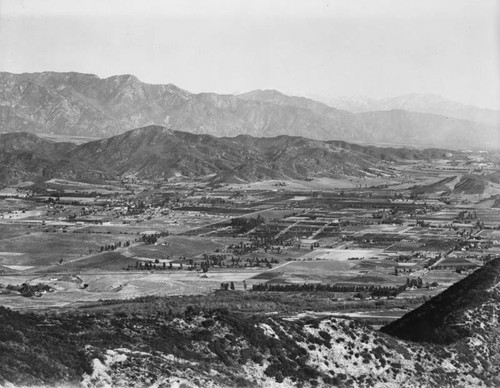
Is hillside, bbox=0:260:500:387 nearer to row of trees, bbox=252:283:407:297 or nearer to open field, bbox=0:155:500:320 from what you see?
open field, bbox=0:155:500:320

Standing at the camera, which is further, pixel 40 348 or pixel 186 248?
pixel 186 248

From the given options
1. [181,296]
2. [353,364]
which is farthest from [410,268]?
[353,364]

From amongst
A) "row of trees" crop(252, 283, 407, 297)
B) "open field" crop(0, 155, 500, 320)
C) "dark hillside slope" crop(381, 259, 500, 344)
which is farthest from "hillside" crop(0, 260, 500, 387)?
"row of trees" crop(252, 283, 407, 297)

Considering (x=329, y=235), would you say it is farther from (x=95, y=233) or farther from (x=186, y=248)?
(x=95, y=233)

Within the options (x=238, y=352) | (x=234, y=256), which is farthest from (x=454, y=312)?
(x=234, y=256)

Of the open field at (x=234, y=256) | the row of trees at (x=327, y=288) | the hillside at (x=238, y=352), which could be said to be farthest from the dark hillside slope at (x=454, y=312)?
the row of trees at (x=327, y=288)

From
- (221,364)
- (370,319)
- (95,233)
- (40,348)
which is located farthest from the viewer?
(95,233)

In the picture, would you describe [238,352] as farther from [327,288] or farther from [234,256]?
[234,256]

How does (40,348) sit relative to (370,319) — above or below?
above
